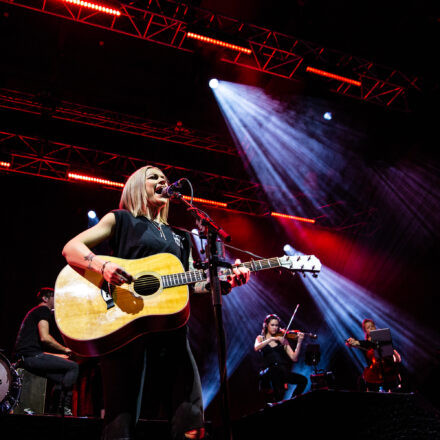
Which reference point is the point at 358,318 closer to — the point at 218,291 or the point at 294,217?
the point at 294,217

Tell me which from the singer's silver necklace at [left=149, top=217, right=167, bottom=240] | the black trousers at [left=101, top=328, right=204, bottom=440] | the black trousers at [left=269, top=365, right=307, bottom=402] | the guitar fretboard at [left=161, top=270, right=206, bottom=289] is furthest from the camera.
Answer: the black trousers at [left=269, top=365, right=307, bottom=402]

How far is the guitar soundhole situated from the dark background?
8.25 m

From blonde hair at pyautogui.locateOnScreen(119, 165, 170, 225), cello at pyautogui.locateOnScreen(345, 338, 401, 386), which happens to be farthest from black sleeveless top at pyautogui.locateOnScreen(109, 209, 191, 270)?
cello at pyautogui.locateOnScreen(345, 338, 401, 386)

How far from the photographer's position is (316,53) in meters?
9.57

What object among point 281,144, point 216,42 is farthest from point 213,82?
point 281,144

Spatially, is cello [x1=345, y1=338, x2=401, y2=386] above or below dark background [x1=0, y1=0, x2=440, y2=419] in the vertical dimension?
below

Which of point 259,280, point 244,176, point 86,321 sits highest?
point 244,176

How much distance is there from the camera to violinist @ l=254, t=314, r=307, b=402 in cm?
947

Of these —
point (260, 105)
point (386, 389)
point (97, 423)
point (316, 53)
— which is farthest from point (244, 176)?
point (97, 423)

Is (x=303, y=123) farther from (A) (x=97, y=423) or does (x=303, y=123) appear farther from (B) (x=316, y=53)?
(A) (x=97, y=423)

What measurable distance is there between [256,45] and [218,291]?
8.19m

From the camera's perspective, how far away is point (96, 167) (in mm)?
10867

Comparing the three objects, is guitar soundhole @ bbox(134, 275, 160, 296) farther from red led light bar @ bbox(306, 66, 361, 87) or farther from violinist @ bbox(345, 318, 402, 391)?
red led light bar @ bbox(306, 66, 361, 87)

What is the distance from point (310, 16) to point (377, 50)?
200cm
